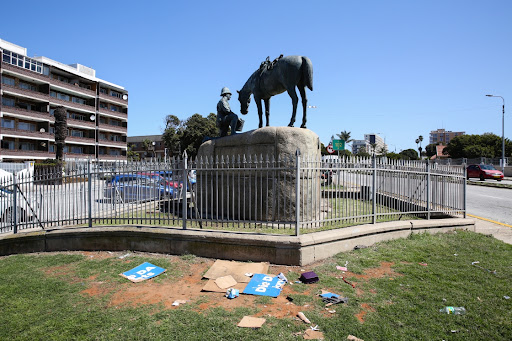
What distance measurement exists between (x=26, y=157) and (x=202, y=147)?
40773 millimetres

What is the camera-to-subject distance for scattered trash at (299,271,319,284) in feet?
15.2

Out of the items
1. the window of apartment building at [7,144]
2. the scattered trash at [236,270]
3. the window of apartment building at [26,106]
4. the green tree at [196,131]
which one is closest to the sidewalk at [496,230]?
the scattered trash at [236,270]

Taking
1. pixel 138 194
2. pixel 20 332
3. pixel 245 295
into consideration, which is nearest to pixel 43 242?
pixel 138 194

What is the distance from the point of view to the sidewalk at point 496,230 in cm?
706

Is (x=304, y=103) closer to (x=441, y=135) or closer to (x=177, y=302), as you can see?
(x=177, y=302)

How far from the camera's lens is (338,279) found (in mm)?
4727

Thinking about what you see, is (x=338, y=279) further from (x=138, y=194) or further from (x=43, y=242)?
(x=43, y=242)

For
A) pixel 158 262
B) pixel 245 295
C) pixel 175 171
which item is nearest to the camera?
pixel 245 295

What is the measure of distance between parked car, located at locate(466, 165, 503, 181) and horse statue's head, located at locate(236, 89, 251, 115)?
27.8 meters

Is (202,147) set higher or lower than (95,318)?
higher

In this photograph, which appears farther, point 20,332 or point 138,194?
point 138,194

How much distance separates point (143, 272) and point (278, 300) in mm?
2619

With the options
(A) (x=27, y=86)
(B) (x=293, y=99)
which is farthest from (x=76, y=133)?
(B) (x=293, y=99)

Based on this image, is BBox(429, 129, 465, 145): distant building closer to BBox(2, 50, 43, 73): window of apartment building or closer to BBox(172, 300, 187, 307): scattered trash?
BBox(2, 50, 43, 73): window of apartment building
